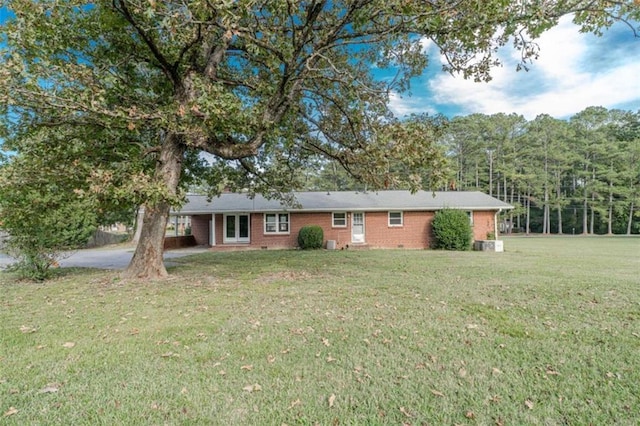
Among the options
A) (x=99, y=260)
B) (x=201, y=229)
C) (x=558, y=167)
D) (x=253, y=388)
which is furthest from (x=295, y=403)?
(x=558, y=167)

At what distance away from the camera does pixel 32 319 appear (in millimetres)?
5172

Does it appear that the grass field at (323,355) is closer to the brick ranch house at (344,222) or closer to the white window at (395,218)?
the brick ranch house at (344,222)

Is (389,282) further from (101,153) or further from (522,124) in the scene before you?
(522,124)

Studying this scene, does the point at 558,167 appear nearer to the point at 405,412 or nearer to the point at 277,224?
the point at 277,224

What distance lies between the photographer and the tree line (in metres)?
38.0

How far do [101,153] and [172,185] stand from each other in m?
2.34

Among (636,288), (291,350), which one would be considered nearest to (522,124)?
(636,288)

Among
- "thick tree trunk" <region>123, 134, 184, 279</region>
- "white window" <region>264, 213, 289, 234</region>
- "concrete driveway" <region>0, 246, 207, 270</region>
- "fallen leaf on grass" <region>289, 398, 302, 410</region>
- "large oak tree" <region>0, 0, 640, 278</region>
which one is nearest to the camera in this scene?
"fallen leaf on grass" <region>289, 398, 302, 410</region>

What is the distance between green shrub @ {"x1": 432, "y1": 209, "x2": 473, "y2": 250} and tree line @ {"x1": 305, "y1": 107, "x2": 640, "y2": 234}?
21.5m

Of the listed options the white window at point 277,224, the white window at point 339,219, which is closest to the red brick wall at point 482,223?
the white window at point 339,219

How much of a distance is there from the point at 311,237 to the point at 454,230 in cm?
736

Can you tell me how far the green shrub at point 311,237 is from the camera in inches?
685

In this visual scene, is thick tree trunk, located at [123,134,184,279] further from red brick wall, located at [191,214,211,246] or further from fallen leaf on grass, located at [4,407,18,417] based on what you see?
red brick wall, located at [191,214,211,246]

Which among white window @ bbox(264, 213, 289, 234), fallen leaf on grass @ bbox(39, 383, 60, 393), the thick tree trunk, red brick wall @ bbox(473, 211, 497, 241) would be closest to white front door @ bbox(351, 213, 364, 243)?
white window @ bbox(264, 213, 289, 234)
